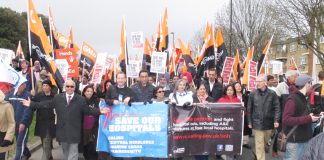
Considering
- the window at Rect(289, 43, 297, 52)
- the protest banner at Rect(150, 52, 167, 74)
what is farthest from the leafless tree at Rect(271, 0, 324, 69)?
the window at Rect(289, 43, 297, 52)

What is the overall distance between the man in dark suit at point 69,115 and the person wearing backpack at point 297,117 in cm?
337

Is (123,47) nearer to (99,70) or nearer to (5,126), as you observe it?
(99,70)

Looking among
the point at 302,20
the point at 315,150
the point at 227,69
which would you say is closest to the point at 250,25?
the point at 302,20

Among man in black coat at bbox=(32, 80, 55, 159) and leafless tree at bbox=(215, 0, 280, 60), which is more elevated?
leafless tree at bbox=(215, 0, 280, 60)

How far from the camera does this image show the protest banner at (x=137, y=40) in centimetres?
1248

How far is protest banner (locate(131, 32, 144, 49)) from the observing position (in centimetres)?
1248

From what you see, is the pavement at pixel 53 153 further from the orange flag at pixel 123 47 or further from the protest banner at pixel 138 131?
the orange flag at pixel 123 47

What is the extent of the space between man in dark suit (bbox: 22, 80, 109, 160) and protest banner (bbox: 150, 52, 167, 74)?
15.3 feet

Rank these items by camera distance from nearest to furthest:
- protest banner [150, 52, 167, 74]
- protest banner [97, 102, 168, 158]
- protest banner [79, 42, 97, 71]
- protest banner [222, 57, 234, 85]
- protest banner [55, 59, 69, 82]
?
1. protest banner [97, 102, 168, 158]
2. protest banner [55, 59, 69, 82]
3. protest banner [150, 52, 167, 74]
4. protest banner [222, 57, 234, 85]
5. protest banner [79, 42, 97, 71]

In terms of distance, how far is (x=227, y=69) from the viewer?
1325 centimetres

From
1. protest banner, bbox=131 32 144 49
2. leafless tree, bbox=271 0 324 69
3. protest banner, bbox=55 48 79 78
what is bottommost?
protest banner, bbox=55 48 79 78

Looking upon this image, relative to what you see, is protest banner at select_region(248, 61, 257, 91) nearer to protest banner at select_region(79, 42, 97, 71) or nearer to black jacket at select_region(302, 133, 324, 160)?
protest banner at select_region(79, 42, 97, 71)

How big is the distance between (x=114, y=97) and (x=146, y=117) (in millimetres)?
736

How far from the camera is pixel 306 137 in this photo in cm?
599
